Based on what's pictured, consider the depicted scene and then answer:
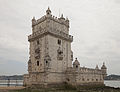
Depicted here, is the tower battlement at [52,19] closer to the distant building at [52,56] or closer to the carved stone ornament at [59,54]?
the distant building at [52,56]

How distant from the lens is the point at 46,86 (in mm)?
39500

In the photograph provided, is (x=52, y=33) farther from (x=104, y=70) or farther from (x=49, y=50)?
(x=104, y=70)

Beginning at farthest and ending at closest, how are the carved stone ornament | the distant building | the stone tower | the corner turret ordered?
the corner turret, the carved stone ornament, the distant building, the stone tower

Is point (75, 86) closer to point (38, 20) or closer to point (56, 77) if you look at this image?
point (56, 77)

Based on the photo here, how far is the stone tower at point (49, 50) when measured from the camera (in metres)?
41.5

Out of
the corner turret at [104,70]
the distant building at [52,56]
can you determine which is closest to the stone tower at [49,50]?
the distant building at [52,56]

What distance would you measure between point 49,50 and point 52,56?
185cm

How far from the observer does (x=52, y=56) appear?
139 feet

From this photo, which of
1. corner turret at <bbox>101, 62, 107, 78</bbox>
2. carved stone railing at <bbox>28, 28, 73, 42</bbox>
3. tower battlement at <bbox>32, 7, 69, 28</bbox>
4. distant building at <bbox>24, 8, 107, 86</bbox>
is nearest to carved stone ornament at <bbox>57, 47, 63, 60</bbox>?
distant building at <bbox>24, 8, 107, 86</bbox>

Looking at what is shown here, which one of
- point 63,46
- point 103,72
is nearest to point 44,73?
point 63,46

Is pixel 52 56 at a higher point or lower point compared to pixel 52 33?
lower

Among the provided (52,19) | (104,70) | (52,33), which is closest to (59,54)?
(52,33)

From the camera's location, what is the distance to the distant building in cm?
4175

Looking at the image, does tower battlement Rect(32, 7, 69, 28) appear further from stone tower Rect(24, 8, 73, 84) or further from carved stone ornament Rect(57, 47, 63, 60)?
carved stone ornament Rect(57, 47, 63, 60)
